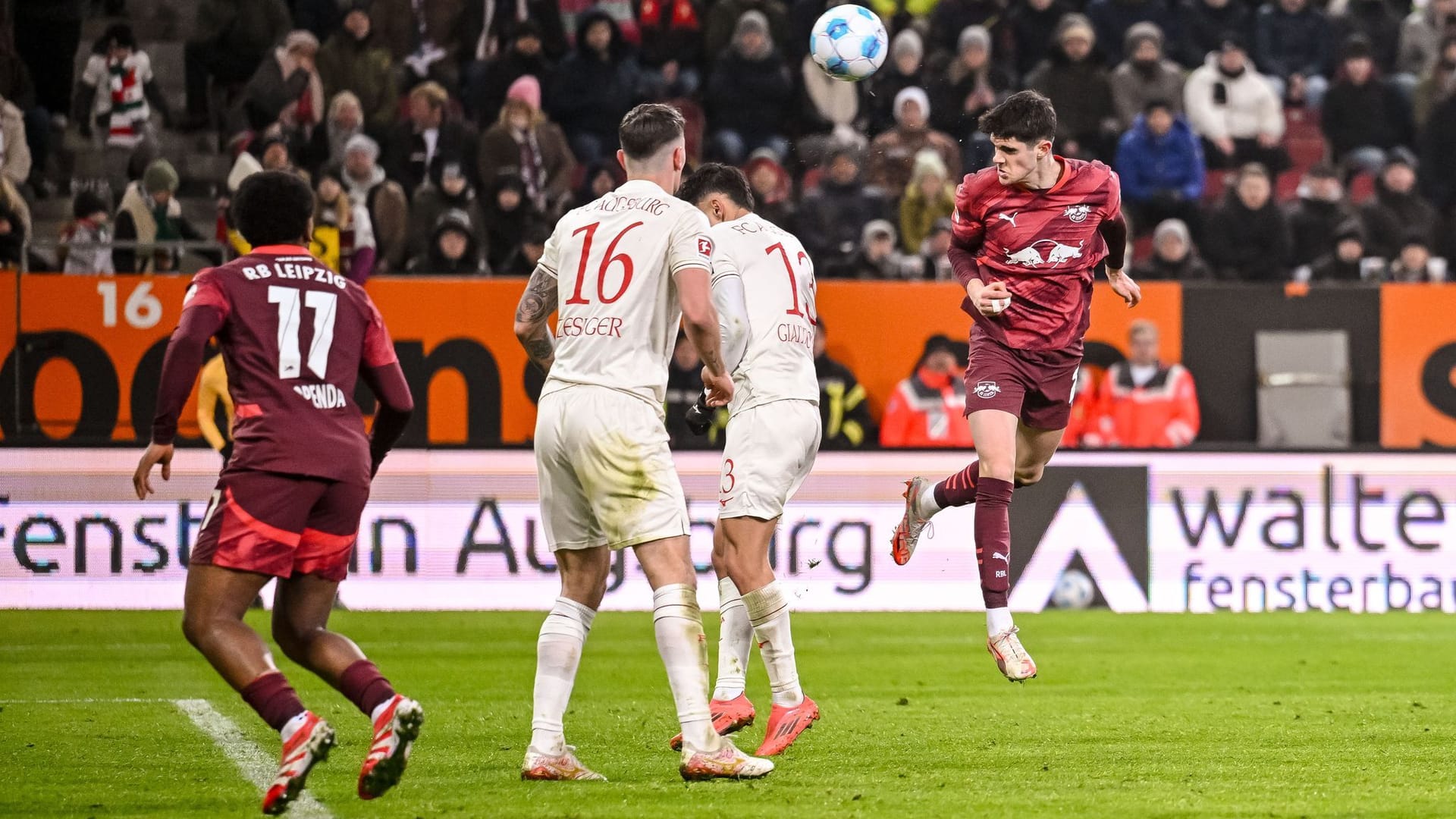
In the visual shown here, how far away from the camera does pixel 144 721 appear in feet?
26.7

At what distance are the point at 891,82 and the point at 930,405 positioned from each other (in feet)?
11.3

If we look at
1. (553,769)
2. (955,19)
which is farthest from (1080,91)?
(553,769)

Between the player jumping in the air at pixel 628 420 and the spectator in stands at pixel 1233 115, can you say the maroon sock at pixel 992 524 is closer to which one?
the player jumping in the air at pixel 628 420

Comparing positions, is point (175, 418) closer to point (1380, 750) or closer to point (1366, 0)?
point (1380, 750)

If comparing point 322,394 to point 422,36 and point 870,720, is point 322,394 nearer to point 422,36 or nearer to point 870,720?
point 870,720

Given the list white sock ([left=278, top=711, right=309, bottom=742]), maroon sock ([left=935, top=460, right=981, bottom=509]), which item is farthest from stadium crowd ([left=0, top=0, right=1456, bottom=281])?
white sock ([left=278, top=711, right=309, bottom=742])

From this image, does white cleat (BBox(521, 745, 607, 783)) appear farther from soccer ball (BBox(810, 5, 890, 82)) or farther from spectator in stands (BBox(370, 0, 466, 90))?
spectator in stands (BBox(370, 0, 466, 90))

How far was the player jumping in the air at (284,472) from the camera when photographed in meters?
5.45

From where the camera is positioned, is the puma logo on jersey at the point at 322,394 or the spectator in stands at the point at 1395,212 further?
the spectator in stands at the point at 1395,212

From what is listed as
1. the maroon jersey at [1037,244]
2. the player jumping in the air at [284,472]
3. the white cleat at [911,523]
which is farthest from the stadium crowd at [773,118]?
the player jumping in the air at [284,472]

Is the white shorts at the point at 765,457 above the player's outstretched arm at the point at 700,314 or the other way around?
the other way around

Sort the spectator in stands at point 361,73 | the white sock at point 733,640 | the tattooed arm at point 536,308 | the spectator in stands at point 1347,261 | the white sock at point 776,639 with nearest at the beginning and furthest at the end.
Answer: the tattooed arm at point 536,308 → the white sock at point 776,639 → the white sock at point 733,640 → the spectator in stands at point 1347,261 → the spectator in stands at point 361,73

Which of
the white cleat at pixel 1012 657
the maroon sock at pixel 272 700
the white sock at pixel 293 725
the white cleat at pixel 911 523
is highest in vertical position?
the white cleat at pixel 911 523

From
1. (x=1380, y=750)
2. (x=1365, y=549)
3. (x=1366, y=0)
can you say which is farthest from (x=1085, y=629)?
(x=1366, y=0)
